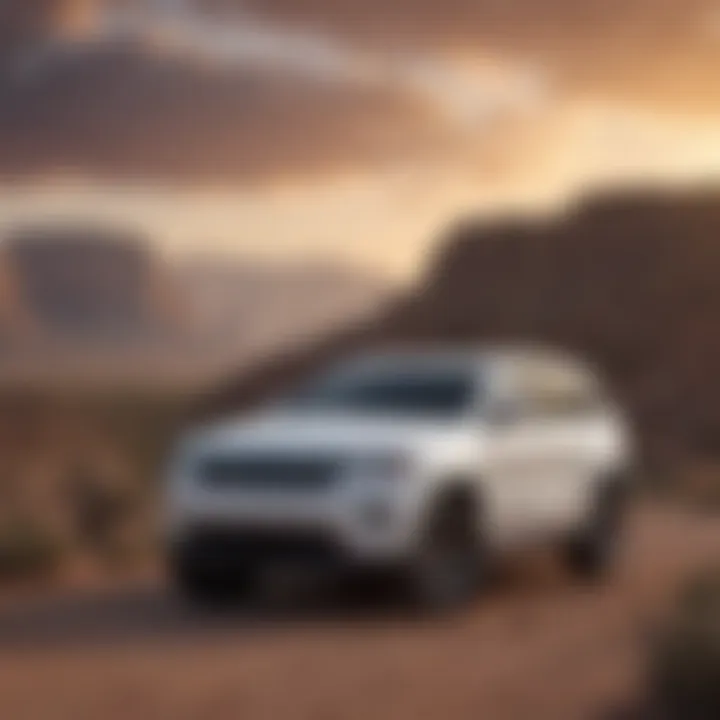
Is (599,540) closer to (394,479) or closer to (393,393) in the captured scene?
(393,393)

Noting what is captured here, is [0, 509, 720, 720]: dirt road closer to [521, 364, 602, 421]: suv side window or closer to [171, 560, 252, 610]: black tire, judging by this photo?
[171, 560, 252, 610]: black tire

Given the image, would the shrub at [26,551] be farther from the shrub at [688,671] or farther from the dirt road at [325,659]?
the shrub at [688,671]

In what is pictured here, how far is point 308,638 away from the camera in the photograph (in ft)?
46.0

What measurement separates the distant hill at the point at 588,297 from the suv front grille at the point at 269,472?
180ft

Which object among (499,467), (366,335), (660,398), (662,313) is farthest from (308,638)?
(366,335)

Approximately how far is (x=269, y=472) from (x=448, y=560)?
1403 millimetres

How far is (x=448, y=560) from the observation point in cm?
1523

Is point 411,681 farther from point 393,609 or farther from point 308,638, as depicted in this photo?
point 393,609

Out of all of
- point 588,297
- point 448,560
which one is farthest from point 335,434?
point 588,297

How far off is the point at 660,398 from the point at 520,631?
53505 mm

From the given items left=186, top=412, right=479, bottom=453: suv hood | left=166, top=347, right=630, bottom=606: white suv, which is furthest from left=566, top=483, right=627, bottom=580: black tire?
left=186, top=412, right=479, bottom=453: suv hood

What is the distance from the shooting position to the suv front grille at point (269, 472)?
14.9 metres

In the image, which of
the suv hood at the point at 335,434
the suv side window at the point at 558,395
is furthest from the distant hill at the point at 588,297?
the suv hood at the point at 335,434

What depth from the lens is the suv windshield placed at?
16328mm
